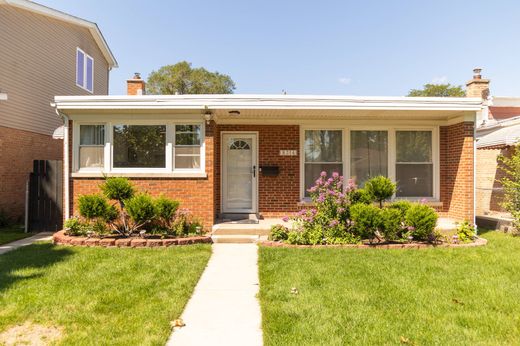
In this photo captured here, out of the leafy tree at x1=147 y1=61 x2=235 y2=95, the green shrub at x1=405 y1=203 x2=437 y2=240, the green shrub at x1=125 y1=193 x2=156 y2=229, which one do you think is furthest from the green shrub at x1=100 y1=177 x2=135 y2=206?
the leafy tree at x1=147 y1=61 x2=235 y2=95

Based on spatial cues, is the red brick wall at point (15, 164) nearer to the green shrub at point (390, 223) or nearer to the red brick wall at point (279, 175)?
the red brick wall at point (279, 175)

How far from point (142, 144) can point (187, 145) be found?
1.06 meters

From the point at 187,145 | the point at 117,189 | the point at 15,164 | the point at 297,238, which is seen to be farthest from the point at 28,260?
the point at 15,164

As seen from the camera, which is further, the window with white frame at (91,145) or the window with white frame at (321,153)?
the window with white frame at (321,153)

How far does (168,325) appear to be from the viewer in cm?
340

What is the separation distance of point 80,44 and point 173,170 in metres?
10.3

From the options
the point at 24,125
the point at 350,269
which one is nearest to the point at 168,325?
the point at 350,269

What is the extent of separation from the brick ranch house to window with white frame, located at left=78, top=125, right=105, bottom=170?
0.08ft

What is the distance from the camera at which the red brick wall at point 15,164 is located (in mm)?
10383

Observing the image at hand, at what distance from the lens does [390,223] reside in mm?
6586

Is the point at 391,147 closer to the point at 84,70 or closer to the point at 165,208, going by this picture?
the point at 165,208

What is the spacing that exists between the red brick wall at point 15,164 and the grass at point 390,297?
8707mm

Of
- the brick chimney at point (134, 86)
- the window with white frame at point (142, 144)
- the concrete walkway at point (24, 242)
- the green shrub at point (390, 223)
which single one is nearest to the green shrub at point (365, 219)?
the green shrub at point (390, 223)

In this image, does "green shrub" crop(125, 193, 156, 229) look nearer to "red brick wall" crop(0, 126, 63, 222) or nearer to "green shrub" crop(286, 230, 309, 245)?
"green shrub" crop(286, 230, 309, 245)
